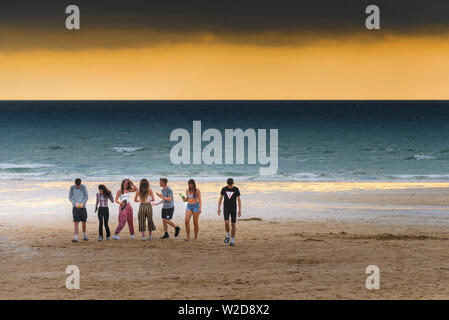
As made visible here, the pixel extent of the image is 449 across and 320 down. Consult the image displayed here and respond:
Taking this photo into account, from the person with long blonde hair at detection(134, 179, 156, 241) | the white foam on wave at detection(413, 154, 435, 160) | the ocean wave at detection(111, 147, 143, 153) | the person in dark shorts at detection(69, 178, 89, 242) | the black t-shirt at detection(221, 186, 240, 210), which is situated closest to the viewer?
the black t-shirt at detection(221, 186, 240, 210)

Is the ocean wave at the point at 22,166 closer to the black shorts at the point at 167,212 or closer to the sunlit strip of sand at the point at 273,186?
the sunlit strip of sand at the point at 273,186

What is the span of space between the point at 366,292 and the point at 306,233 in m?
6.21

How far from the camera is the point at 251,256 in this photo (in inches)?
570

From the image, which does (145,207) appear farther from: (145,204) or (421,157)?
(421,157)

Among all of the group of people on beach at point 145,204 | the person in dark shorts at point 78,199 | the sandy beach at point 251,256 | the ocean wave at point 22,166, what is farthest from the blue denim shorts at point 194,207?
the ocean wave at point 22,166

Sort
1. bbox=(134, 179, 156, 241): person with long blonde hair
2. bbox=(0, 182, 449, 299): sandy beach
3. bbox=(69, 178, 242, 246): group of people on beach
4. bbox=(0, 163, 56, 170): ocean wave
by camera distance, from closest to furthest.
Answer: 1. bbox=(0, 182, 449, 299): sandy beach
2. bbox=(69, 178, 242, 246): group of people on beach
3. bbox=(134, 179, 156, 241): person with long blonde hair
4. bbox=(0, 163, 56, 170): ocean wave

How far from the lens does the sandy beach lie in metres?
11.6

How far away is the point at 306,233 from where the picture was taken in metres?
17.7

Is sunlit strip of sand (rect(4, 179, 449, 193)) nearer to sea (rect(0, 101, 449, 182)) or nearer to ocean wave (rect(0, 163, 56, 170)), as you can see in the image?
sea (rect(0, 101, 449, 182))

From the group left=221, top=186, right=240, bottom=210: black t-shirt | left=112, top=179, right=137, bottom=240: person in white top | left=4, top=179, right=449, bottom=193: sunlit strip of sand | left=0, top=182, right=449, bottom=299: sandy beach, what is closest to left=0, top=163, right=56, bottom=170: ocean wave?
left=4, top=179, right=449, bottom=193: sunlit strip of sand

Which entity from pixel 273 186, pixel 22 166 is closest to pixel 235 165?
pixel 273 186

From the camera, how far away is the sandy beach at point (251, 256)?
11648 millimetres
